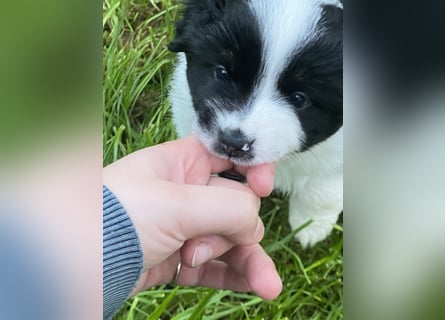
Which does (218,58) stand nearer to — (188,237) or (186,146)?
(186,146)

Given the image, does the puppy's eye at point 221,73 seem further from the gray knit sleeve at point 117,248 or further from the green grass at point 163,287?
the gray knit sleeve at point 117,248

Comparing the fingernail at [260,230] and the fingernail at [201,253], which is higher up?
the fingernail at [260,230]

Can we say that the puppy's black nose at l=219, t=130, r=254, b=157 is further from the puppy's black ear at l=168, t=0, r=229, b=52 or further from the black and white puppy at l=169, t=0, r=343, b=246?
the puppy's black ear at l=168, t=0, r=229, b=52

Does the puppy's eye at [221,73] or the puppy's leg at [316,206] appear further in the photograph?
the puppy's leg at [316,206]

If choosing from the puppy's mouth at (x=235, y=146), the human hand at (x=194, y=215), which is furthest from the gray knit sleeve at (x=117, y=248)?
the puppy's mouth at (x=235, y=146)

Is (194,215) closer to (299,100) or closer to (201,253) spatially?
(201,253)

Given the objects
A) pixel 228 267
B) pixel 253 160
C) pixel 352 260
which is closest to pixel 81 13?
pixel 253 160
